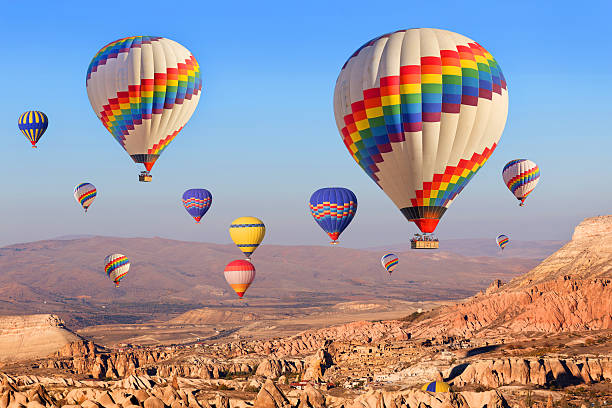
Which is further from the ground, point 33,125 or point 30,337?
point 33,125

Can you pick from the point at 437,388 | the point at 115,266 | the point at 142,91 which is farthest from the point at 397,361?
the point at 115,266

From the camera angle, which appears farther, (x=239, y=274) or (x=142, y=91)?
(x=239, y=274)

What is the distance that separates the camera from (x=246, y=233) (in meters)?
118

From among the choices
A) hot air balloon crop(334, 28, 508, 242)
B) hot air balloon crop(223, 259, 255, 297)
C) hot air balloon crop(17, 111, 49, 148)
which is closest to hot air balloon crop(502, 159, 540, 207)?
hot air balloon crop(223, 259, 255, 297)

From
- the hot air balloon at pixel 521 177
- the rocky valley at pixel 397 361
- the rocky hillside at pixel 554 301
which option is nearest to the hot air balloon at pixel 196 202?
the rocky valley at pixel 397 361

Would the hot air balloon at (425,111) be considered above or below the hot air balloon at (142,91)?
below

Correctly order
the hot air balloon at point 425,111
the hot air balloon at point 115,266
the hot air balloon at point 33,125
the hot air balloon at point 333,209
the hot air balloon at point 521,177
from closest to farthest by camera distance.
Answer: the hot air balloon at point 425,111
the hot air balloon at point 333,209
the hot air balloon at point 33,125
the hot air balloon at point 521,177
the hot air balloon at point 115,266

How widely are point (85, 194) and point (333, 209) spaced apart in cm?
5177

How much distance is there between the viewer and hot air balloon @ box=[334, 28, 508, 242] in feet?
185

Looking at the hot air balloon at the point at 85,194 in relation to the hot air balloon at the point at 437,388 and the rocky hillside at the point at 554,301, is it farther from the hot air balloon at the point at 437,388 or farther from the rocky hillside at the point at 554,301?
the hot air balloon at the point at 437,388

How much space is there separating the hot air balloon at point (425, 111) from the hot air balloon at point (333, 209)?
49.4 m

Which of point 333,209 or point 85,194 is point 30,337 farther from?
point 333,209

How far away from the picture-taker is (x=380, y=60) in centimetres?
5700

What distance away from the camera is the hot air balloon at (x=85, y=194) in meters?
137
